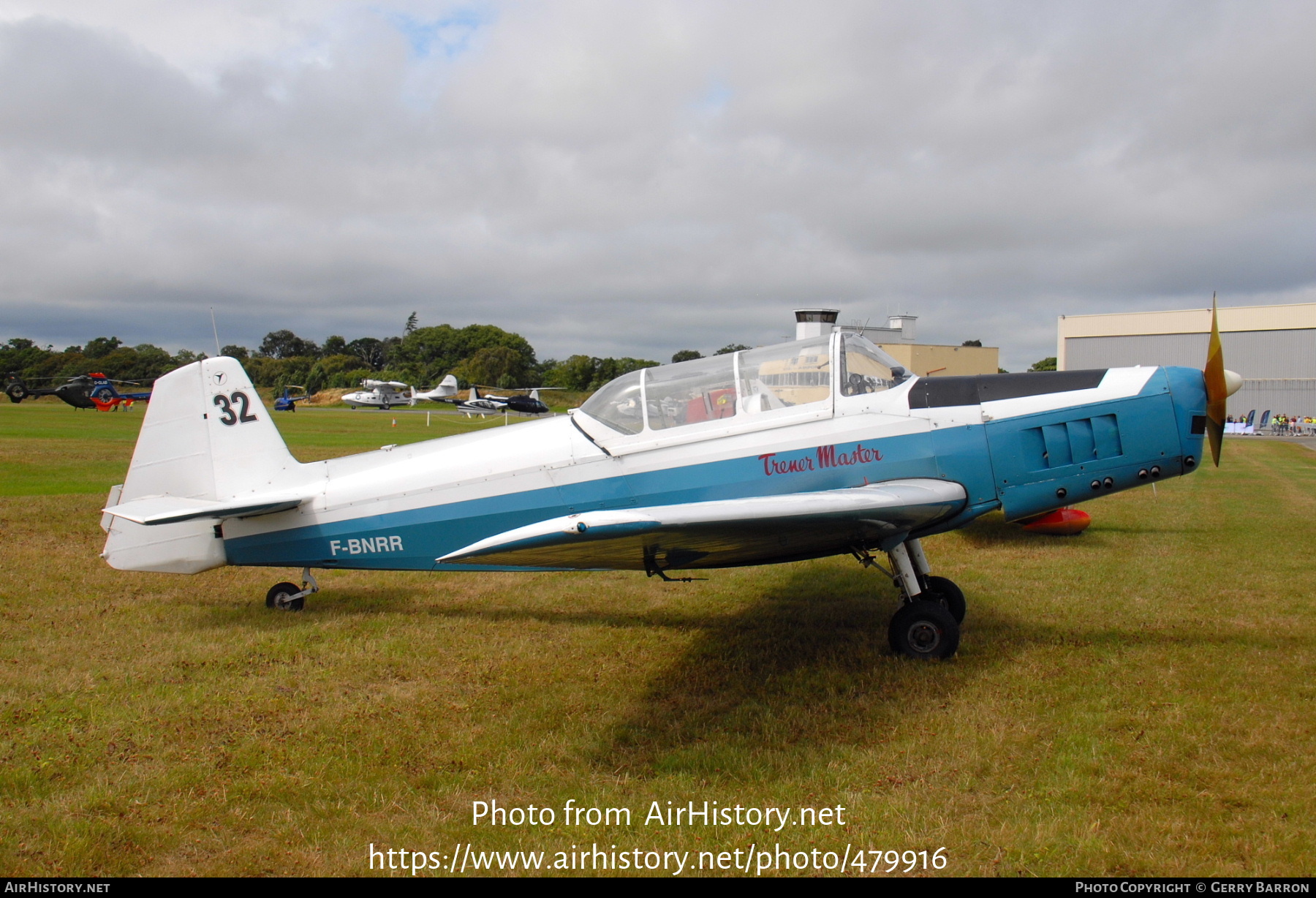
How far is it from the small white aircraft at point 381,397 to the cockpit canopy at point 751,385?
5757 centimetres

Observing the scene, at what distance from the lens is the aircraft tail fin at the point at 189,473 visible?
7.01m

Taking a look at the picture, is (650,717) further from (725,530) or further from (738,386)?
(738,386)

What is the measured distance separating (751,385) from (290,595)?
4.64 m

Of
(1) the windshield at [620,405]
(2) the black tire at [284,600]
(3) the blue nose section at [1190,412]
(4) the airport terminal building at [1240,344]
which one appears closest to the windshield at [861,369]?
(1) the windshield at [620,405]

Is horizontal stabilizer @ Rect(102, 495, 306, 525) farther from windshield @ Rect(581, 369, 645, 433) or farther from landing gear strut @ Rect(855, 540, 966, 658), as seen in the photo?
landing gear strut @ Rect(855, 540, 966, 658)

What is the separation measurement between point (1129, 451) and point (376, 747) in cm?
513

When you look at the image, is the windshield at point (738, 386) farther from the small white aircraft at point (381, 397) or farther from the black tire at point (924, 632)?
the small white aircraft at point (381, 397)

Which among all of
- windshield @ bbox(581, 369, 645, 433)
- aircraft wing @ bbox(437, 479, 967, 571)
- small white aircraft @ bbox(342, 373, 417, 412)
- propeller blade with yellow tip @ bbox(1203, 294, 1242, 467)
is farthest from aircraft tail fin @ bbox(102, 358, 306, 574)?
small white aircraft @ bbox(342, 373, 417, 412)

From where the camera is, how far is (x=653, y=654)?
6031 millimetres

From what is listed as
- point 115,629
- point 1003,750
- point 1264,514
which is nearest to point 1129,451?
point 1003,750

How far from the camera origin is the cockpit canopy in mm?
5734

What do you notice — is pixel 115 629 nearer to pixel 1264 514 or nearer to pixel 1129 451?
pixel 1129 451

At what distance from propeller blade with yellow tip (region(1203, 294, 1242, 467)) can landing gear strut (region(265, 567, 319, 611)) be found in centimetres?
735

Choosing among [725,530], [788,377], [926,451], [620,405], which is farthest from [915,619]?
[620,405]
